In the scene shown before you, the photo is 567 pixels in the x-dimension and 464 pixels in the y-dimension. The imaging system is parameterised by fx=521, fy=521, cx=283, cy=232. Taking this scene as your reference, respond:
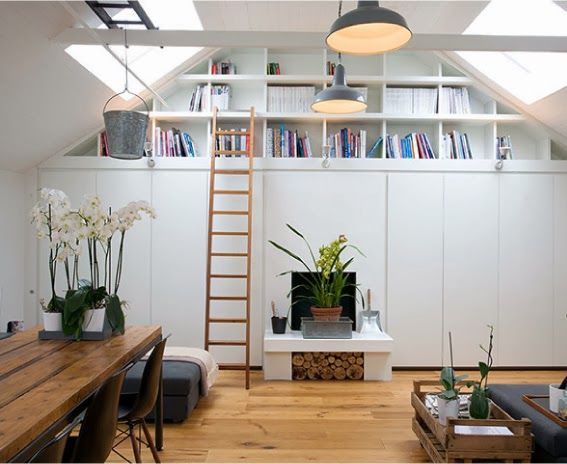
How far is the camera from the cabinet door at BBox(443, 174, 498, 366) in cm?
536

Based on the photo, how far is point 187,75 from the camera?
5.46 m

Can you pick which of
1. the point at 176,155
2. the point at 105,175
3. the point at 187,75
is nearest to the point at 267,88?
the point at 187,75

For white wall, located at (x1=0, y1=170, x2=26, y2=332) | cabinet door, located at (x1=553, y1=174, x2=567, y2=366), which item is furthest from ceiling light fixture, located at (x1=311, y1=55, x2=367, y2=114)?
white wall, located at (x1=0, y1=170, x2=26, y2=332)

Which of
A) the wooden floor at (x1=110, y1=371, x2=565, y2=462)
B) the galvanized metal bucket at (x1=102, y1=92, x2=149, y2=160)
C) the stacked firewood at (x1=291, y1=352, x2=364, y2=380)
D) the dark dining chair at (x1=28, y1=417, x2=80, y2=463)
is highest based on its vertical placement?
the galvanized metal bucket at (x1=102, y1=92, x2=149, y2=160)

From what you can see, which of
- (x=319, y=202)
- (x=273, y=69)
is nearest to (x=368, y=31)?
(x=319, y=202)

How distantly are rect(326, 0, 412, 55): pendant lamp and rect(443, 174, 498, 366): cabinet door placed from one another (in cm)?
332

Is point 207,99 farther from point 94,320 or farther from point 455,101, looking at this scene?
point 94,320

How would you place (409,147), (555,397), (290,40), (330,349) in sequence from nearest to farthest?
(555,397) → (290,40) → (330,349) → (409,147)

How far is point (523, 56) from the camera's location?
4887 mm

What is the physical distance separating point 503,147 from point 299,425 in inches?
140

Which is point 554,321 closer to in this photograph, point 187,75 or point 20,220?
point 187,75

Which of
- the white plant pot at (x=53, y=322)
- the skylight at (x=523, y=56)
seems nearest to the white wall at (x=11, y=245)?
the white plant pot at (x=53, y=322)

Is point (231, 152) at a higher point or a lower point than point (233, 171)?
higher

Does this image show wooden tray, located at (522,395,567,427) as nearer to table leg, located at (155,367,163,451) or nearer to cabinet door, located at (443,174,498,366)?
table leg, located at (155,367,163,451)
